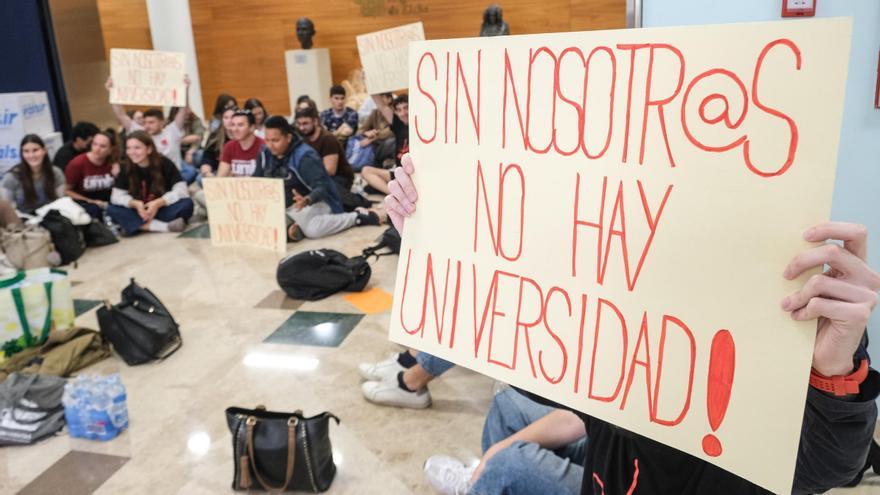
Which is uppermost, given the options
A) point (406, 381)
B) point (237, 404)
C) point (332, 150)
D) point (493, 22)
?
point (493, 22)

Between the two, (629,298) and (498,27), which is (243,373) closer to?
(629,298)

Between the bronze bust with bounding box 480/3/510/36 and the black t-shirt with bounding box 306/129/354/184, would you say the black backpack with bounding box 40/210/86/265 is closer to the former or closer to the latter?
the black t-shirt with bounding box 306/129/354/184

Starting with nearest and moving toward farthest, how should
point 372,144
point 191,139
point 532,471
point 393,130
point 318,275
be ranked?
point 532,471
point 318,275
point 393,130
point 372,144
point 191,139

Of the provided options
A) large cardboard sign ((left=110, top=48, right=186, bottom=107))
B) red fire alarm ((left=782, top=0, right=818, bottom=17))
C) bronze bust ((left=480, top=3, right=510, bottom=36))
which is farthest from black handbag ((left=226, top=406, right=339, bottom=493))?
bronze bust ((left=480, top=3, right=510, bottom=36))

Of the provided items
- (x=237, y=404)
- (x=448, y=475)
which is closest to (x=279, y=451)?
(x=448, y=475)

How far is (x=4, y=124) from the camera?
5703 mm

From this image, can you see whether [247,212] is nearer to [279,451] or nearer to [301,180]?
[301,180]

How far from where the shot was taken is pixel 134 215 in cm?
503

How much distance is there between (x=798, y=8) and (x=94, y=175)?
4966 mm

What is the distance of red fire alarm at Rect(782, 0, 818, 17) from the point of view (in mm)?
1922

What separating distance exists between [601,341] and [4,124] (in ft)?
20.8

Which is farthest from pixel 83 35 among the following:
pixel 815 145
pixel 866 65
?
pixel 815 145

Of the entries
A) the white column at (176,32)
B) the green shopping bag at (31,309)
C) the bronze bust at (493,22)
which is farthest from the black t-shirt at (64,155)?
the white column at (176,32)

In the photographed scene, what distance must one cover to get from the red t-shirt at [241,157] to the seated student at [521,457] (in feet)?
11.8
